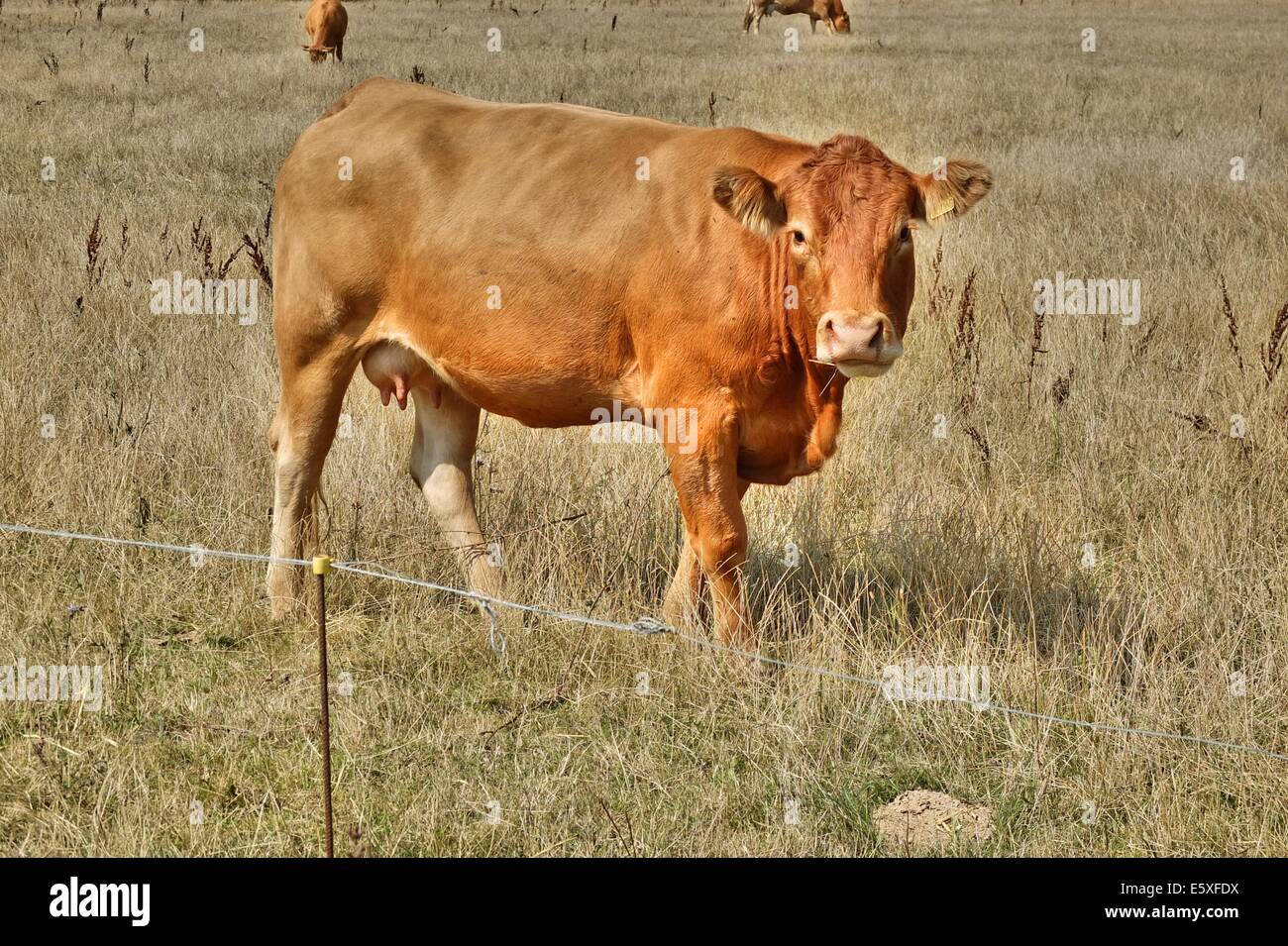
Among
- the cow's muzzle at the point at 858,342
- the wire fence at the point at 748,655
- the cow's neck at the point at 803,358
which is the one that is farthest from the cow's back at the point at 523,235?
the wire fence at the point at 748,655

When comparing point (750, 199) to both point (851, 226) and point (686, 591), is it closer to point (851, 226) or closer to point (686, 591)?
point (851, 226)

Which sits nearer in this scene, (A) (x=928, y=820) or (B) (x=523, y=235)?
(A) (x=928, y=820)

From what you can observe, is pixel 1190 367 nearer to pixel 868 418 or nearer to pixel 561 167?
pixel 868 418

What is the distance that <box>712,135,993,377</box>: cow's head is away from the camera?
4051 mm

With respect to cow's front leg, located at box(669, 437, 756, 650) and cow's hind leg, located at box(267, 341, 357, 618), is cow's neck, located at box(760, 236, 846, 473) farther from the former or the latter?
cow's hind leg, located at box(267, 341, 357, 618)

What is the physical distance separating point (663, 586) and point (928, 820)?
1.82 metres

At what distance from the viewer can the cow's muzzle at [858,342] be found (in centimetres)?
401

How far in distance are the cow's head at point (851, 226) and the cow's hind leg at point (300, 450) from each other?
1780 mm

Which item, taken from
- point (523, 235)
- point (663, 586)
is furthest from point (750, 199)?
point (663, 586)

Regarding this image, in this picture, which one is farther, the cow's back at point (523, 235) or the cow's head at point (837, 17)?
the cow's head at point (837, 17)

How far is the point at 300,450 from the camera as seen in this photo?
5387 millimetres

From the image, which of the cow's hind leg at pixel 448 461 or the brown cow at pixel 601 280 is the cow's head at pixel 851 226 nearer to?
the brown cow at pixel 601 280

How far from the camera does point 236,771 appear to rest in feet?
13.6

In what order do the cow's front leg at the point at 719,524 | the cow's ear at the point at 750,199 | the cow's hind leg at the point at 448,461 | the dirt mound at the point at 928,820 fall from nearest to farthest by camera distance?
1. the dirt mound at the point at 928,820
2. the cow's ear at the point at 750,199
3. the cow's front leg at the point at 719,524
4. the cow's hind leg at the point at 448,461
